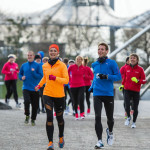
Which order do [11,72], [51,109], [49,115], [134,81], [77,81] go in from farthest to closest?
[11,72] < [77,81] < [134,81] < [51,109] < [49,115]

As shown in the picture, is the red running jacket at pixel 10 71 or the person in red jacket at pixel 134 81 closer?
the person in red jacket at pixel 134 81

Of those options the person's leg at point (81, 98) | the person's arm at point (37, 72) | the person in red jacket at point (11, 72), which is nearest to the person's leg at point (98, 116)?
the person's arm at point (37, 72)

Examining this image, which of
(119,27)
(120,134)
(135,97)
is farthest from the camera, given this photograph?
(119,27)

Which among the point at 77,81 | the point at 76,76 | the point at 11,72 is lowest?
the point at 11,72

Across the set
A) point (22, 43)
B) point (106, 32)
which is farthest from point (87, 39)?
point (22, 43)

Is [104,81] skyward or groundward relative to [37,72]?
skyward

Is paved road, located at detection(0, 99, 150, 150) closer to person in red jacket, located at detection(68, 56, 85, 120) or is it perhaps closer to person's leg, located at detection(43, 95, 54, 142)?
person's leg, located at detection(43, 95, 54, 142)

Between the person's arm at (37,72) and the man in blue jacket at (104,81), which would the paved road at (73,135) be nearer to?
the man in blue jacket at (104,81)

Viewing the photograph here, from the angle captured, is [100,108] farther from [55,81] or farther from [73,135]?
[73,135]

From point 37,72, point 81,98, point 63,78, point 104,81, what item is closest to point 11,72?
point 81,98

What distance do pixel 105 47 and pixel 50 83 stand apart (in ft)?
3.50

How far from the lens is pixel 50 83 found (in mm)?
7602

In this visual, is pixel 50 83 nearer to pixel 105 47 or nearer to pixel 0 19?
pixel 105 47

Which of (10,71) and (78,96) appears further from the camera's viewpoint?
(10,71)
